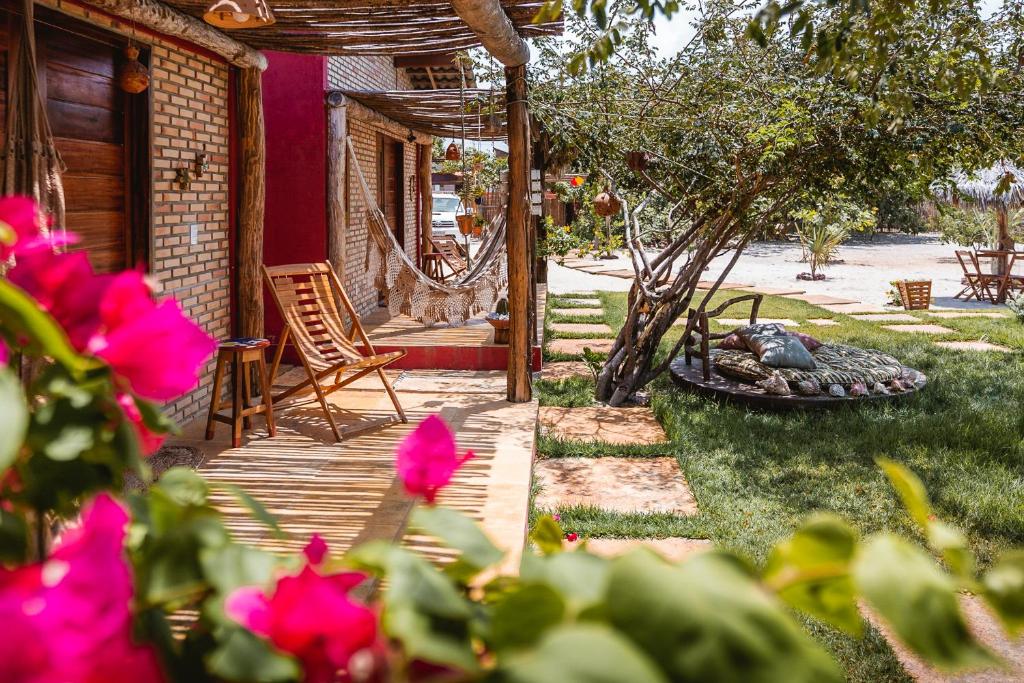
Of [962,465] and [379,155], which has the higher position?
[379,155]

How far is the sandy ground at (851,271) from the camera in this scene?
14.2 meters

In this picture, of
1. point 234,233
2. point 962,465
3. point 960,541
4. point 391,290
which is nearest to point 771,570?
point 960,541

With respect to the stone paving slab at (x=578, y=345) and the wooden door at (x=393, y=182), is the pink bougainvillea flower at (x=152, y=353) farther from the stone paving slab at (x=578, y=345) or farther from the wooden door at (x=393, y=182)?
the wooden door at (x=393, y=182)

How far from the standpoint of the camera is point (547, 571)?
15.8 inches

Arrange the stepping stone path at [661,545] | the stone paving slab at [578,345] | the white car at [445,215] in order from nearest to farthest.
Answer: the stepping stone path at [661,545], the stone paving slab at [578,345], the white car at [445,215]

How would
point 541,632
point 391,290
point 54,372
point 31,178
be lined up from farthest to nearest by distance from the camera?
1. point 391,290
2. point 31,178
3. point 54,372
4. point 541,632

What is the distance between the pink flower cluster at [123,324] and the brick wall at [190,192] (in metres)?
4.20

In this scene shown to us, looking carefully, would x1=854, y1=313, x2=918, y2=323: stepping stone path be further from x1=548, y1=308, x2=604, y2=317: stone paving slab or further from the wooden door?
the wooden door

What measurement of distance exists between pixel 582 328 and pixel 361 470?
590 cm

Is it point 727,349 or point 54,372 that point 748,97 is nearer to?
point 727,349

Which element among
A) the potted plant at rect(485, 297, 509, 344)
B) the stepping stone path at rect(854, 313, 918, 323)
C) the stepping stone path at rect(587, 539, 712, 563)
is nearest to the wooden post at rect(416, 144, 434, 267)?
the potted plant at rect(485, 297, 509, 344)

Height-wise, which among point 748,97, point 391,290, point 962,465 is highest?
point 748,97

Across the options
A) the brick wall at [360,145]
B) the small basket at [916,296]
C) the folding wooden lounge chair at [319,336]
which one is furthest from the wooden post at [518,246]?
the small basket at [916,296]

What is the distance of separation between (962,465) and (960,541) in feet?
16.6
